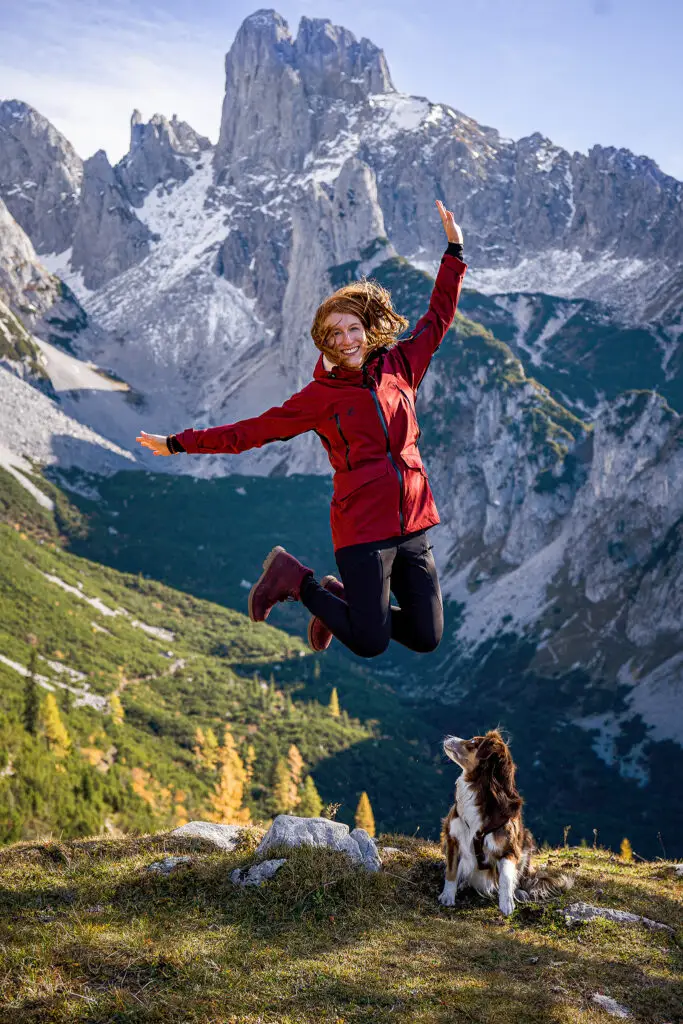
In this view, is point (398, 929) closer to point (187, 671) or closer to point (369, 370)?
point (369, 370)

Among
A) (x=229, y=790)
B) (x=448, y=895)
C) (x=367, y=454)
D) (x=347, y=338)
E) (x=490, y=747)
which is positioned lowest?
(x=229, y=790)

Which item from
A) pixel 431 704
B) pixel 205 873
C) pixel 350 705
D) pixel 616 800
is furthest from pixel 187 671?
pixel 205 873

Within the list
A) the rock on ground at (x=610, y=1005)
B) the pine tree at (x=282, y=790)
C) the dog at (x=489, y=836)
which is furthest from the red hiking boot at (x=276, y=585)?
the pine tree at (x=282, y=790)

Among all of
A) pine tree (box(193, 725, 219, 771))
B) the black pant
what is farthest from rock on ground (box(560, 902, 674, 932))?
pine tree (box(193, 725, 219, 771))

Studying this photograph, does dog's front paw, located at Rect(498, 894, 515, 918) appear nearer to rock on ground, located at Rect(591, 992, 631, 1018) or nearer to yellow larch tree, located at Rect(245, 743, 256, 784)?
rock on ground, located at Rect(591, 992, 631, 1018)

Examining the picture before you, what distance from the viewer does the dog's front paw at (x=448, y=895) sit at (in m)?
10.4

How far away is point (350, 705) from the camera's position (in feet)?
569

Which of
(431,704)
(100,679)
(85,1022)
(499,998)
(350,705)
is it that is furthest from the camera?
(431,704)

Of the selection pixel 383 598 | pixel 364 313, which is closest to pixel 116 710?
pixel 383 598

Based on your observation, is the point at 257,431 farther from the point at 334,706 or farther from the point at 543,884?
the point at 334,706

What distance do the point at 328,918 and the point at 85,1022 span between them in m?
3.59

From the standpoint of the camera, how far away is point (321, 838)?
11.6 meters

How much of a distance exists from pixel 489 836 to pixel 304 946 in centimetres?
351

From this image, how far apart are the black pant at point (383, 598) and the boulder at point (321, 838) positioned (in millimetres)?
3997
